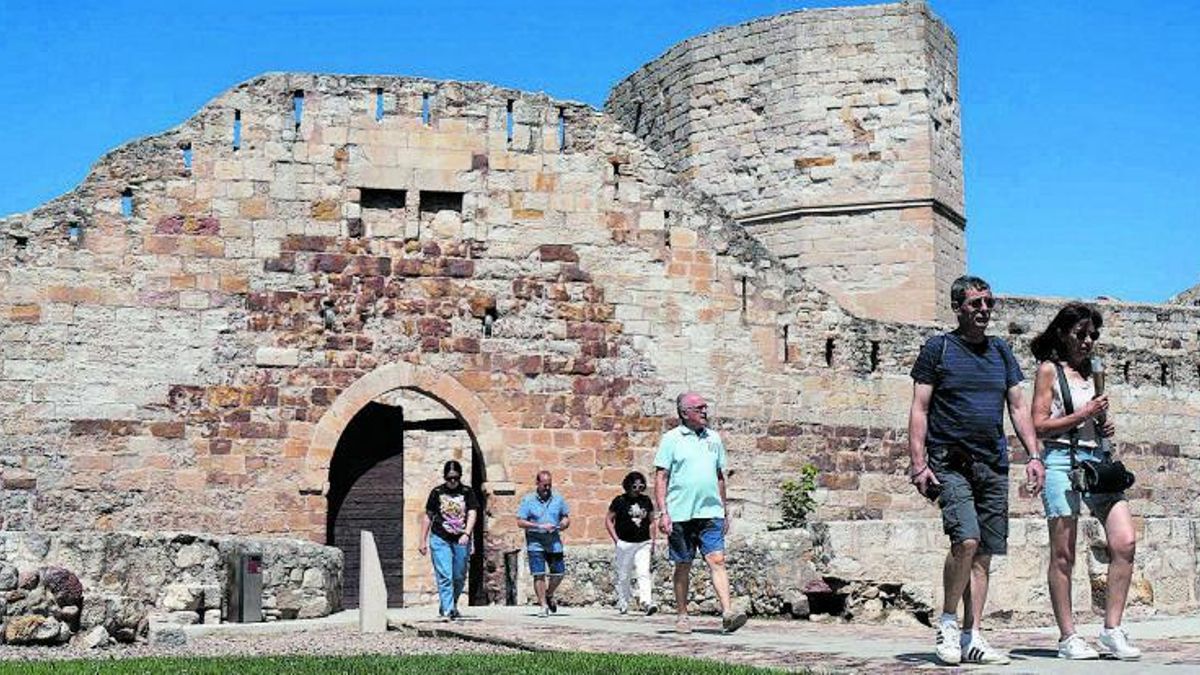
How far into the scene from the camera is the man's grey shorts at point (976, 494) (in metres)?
6.93

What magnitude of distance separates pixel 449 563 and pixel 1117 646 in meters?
6.68

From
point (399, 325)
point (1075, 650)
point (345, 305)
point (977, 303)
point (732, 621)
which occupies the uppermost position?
point (345, 305)

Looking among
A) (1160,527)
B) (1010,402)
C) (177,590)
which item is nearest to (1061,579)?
(1010,402)

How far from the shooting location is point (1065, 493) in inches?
281

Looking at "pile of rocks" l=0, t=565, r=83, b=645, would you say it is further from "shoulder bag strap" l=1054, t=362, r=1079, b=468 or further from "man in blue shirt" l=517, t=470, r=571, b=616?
"shoulder bag strap" l=1054, t=362, r=1079, b=468

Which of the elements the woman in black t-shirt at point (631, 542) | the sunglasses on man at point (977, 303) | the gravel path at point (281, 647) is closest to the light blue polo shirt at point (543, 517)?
the woman in black t-shirt at point (631, 542)

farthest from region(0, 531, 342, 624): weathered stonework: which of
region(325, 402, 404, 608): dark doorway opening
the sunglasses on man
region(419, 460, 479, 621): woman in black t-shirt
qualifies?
the sunglasses on man

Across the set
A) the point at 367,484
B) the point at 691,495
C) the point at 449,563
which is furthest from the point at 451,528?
the point at 367,484

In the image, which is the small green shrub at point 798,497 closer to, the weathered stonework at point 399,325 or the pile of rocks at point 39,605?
the weathered stonework at point 399,325

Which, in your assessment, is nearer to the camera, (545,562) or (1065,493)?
(1065,493)

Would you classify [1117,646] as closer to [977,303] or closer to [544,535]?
[977,303]

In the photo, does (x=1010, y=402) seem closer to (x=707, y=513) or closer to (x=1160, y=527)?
(x=707, y=513)

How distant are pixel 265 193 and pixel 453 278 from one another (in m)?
2.08

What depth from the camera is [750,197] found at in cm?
2161
